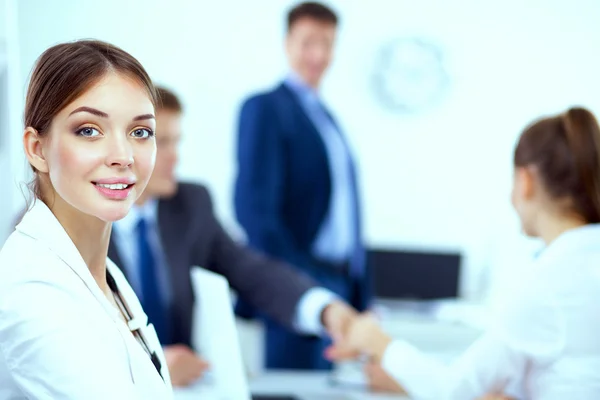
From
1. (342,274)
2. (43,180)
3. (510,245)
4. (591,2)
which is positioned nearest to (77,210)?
(43,180)

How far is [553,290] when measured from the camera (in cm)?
167

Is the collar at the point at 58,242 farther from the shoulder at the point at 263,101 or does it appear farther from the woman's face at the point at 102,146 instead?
the shoulder at the point at 263,101

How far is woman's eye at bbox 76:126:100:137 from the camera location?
3.03 ft

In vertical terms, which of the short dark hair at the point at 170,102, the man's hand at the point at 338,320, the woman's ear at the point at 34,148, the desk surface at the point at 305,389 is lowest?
the desk surface at the point at 305,389

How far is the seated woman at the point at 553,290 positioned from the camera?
1.66 metres

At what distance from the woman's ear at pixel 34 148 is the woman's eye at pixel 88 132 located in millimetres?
68

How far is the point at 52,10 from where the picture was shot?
4.37 m

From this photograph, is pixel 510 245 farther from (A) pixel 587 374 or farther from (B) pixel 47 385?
(B) pixel 47 385

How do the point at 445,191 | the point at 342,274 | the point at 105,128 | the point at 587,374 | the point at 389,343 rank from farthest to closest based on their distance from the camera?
the point at 445,191, the point at 342,274, the point at 389,343, the point at 587,374, the point at 105,128

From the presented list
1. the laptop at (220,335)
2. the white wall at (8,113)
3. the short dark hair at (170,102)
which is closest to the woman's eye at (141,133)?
the laptop at (220,335)

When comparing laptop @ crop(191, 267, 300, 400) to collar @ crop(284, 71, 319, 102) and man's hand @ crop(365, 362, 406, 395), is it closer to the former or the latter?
man's hand @ crop(365, 362, 406, 395)

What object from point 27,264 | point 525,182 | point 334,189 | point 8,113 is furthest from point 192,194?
point 27,264

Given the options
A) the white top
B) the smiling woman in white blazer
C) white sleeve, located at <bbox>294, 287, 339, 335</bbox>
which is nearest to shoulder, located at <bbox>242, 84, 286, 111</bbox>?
white sleeve, located at <bbox>294, 287, 339, 335</bbox>

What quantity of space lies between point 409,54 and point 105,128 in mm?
4358
